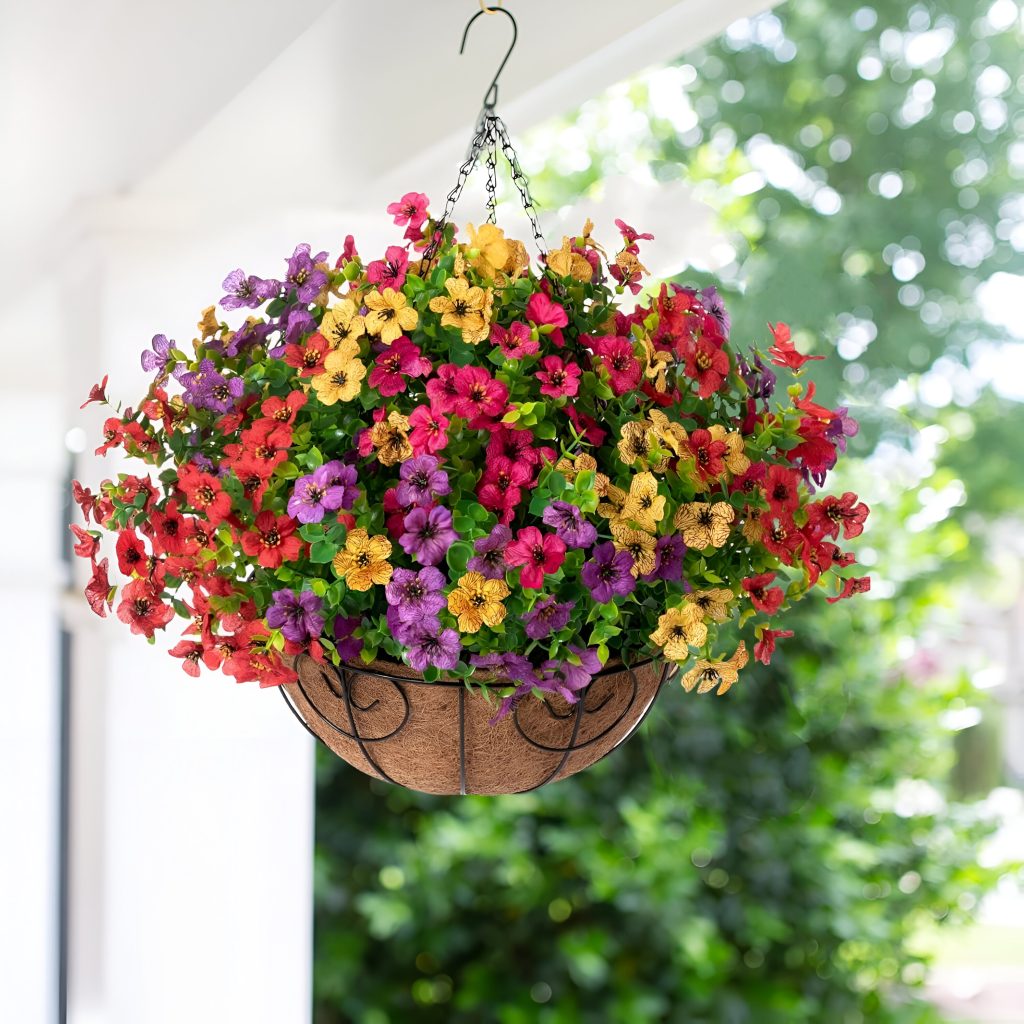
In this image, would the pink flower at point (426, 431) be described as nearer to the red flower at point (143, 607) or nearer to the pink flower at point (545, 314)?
the pink flower at point (545, 314)

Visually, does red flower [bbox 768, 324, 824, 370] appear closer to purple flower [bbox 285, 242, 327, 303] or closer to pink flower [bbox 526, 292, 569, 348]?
pink flower [bbox 526, 292, 569, 348]

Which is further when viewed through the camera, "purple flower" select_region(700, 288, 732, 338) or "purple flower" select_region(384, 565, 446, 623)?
"purple flower" select_region(700, 288, 732, 338)

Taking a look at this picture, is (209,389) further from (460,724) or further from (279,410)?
(460,724)

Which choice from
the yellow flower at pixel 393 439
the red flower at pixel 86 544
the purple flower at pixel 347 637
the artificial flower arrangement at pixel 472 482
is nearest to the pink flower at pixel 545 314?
the artificial flower arrangement at pixel 472 482

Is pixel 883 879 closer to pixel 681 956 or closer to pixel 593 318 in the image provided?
pixel 681 956

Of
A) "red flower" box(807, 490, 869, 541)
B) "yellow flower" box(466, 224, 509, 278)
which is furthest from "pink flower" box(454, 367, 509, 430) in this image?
"red flower" box(807, 490, 869, 541)

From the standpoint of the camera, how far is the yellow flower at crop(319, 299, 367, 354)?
0.65 meters

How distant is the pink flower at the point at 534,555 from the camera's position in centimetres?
58

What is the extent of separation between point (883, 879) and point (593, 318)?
80.0 inches

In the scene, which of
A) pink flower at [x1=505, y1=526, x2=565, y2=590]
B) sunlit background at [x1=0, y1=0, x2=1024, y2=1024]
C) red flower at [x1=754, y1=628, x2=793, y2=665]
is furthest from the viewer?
sunlit background at [x1=0, y1=0, x2=1024, y2=1024]

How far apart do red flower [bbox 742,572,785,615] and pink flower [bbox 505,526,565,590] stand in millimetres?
144

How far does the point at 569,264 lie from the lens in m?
0.70

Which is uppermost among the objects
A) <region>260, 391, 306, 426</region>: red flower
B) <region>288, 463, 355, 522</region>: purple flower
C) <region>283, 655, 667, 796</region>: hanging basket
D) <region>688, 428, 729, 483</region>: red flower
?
<region>260, 391, 306, 426</region>: red flower

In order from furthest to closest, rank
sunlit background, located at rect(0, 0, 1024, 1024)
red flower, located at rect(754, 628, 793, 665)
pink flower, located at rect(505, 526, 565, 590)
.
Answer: sunlit background, located at rect(0, 0, 1024, 1024) → red flower, located at rect(754, 628, 793, 665) → pink flower, located at rect(505, 526, 565, 590)
